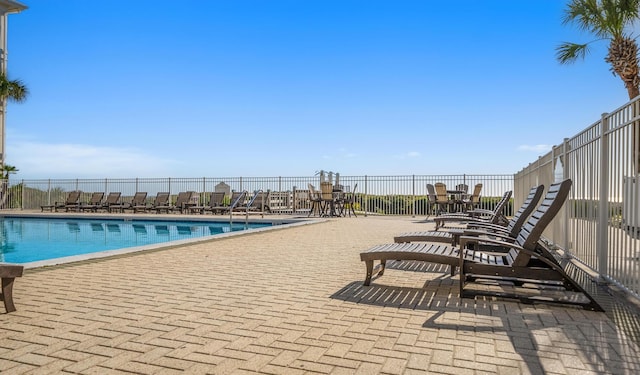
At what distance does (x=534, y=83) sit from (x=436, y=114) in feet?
18.1

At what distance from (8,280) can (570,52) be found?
12.7 metres

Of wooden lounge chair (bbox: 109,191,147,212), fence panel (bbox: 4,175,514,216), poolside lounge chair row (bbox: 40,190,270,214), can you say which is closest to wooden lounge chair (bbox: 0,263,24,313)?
fence panel (bbox: 4,175,514,216)

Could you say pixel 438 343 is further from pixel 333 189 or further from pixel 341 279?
pixel 333 189

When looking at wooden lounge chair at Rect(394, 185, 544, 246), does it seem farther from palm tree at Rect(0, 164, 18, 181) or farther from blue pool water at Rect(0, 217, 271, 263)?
palm tree at Rect(0, 164, 18, 181)

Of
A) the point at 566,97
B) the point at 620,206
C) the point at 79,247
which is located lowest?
the point at 79,247

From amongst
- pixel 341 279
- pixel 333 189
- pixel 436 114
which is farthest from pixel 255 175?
pixel 341 279

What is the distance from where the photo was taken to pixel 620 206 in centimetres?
356

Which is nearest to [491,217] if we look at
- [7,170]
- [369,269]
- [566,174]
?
[566,174]

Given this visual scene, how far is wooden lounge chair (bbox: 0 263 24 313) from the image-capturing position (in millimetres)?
2884

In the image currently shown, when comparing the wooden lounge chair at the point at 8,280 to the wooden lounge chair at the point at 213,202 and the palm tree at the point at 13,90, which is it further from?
the palm tree at the point at 13,90

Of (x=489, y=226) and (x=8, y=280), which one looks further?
(x=489, y=226)

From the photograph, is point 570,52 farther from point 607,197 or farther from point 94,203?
point 94,203

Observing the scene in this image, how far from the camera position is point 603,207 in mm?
3986

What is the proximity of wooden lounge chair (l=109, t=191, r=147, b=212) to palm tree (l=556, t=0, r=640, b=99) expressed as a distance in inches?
691
